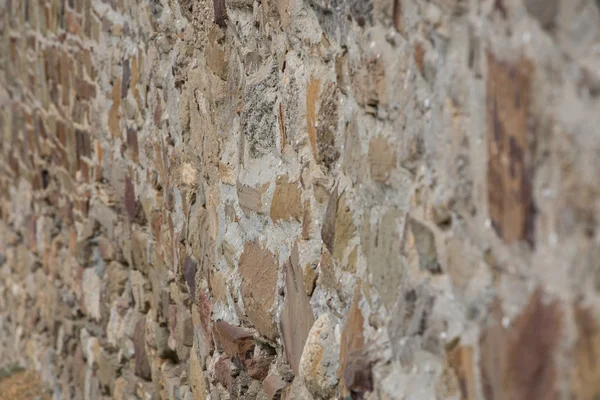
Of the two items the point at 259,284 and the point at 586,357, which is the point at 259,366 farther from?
the point at 586,357

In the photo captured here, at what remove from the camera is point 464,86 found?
920mm

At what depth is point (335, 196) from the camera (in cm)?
142

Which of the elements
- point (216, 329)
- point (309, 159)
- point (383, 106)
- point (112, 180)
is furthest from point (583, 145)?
point (112, 180)

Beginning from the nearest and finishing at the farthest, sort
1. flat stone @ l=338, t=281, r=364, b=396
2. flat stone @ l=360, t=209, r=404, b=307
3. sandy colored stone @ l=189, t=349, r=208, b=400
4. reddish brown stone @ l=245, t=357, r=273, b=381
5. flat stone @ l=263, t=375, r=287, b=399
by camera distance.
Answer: flat stone @ l=360, t=209, r=404, b=307 < flat stone @ l=338, t=281, r=364, b=396 < flat stone @ l=263, t=375, r=287, b=399 < reddish brown stone @ l=245, t=357, r=273, b=381 < sandy colored stone @ l=189, t=349, r=208, b=400

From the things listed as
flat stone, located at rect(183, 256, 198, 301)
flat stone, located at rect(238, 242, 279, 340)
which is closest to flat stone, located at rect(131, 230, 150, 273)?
flat stone, located at rect(183, 256, 198, 301)

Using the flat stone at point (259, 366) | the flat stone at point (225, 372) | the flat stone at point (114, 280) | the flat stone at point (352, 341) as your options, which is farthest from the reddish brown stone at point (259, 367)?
the flat stone at point (114, 280)

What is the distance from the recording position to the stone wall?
76cm

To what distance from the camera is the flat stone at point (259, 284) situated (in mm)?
1759

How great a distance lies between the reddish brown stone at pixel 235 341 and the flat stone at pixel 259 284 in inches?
1.7

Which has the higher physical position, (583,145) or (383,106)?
(383,106)

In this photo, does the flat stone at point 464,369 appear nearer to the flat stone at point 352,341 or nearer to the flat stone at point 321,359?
the flat stone at point 352,341

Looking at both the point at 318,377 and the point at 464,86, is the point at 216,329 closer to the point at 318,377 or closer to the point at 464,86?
the point at 318,377

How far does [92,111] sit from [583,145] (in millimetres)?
2780

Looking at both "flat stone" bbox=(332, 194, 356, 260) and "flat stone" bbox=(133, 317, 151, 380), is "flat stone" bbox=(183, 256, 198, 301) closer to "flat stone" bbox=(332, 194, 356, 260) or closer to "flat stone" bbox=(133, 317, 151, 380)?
"flat stone" bbox=(133, 317, 151, 380)
